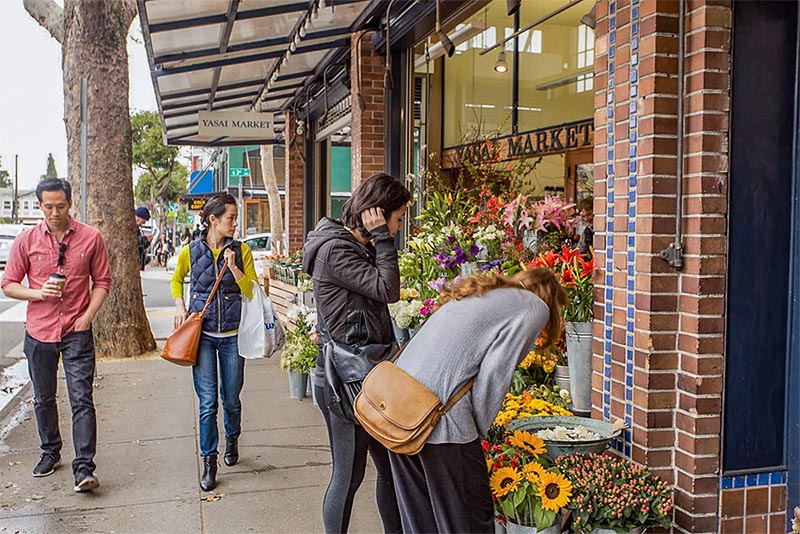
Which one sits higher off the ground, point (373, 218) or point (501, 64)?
point (501, 64)

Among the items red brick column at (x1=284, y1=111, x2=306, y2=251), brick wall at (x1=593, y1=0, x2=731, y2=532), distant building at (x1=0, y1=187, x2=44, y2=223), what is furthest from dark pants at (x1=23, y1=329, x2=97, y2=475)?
distant building at (x1=0, y1=187, x2=44, y2=223)

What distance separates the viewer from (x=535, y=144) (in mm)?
10445

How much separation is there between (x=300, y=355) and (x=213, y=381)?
2024mm

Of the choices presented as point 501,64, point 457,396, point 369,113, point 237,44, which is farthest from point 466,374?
point 501,64

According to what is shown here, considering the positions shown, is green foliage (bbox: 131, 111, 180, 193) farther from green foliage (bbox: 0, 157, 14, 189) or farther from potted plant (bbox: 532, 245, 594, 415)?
green foliage (bbox: 0, 157, 14, 189)

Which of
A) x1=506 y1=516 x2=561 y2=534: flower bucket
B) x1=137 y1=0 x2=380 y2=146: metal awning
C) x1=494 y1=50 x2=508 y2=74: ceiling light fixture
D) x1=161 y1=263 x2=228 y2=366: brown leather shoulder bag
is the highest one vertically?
x1=494 y1=50 x2=508 y2=74: ceiling light fixture

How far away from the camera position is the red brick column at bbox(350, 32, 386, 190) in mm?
8336

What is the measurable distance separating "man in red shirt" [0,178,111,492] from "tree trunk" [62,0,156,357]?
14.7 feet

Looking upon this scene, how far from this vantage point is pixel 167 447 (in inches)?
225

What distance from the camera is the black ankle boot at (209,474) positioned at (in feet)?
15.7

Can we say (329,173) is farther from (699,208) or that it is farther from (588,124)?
(699,208)

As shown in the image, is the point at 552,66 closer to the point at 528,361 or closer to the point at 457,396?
the point at 528,361

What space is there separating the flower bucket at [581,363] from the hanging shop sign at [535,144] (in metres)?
4.22

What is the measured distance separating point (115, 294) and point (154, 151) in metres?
36.4
